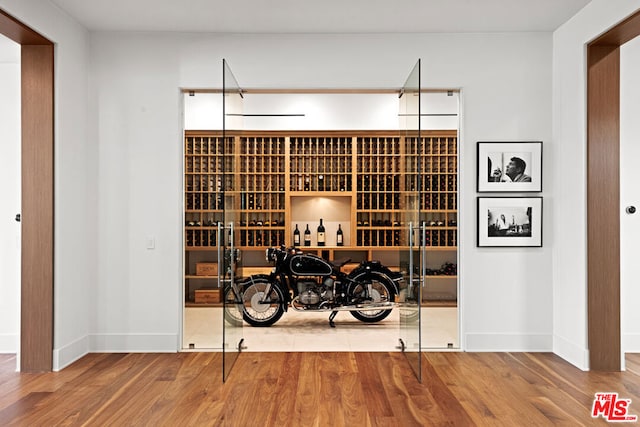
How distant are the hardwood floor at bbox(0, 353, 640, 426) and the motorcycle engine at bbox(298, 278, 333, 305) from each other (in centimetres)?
139

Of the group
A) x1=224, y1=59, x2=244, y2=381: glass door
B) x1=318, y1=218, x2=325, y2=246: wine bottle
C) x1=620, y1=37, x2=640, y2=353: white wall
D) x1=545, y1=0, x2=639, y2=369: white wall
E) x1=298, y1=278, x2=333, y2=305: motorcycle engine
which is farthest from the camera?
x1=318, y1=218, x2=325, y2=246: wine bottle

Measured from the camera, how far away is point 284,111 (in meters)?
7.64

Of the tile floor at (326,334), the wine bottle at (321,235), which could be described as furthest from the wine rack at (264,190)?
the tile floor at (326,334)

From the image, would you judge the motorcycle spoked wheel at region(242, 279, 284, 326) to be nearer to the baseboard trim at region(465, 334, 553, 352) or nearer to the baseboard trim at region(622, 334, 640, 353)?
the baseboard trim at region(465, 334, 553, 352)

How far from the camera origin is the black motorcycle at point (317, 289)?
6230 millimetres

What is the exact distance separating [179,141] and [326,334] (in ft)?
8.38

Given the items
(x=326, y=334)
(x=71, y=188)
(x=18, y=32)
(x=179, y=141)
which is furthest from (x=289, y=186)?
(x=18, y=32)

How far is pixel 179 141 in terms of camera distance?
510 centimetres

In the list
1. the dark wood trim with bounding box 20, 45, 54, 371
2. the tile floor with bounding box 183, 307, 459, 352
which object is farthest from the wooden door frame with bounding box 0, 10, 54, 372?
the tile floor with bounding box 183, 307, 459, 352

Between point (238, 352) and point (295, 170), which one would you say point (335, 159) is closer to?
point (295, 170)

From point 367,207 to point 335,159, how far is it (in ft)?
2.70

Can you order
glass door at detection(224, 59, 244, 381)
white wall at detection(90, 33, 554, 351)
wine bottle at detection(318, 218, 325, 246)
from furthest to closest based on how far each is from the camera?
wine bottle at detection(318, 218, 325, 246), white wall at detection(90, 33, 554, 351), glass door at detection(224, 59, 244, 381)

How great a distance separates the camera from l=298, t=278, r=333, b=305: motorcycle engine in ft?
20.7

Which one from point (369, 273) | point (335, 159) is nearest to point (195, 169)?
point (335, 159)
